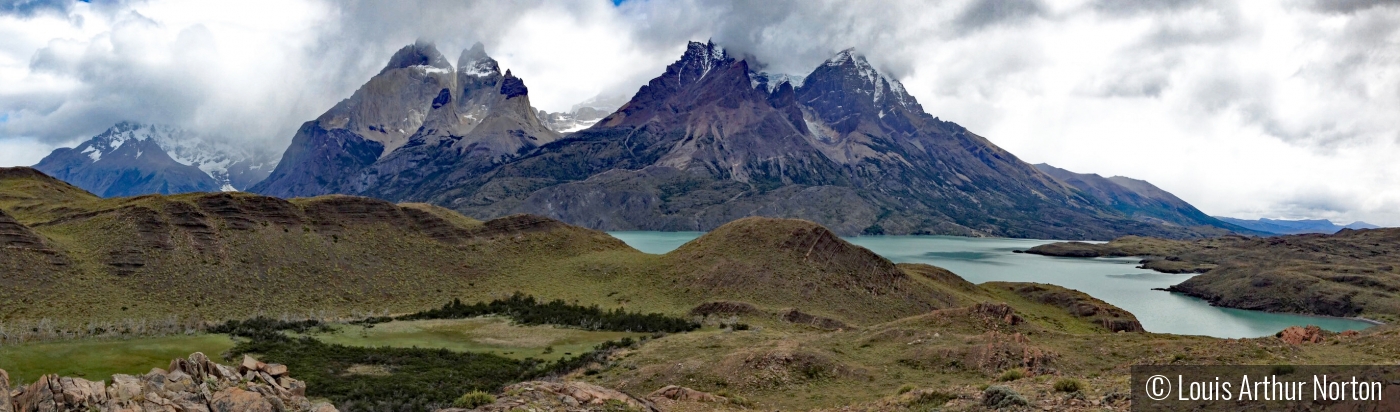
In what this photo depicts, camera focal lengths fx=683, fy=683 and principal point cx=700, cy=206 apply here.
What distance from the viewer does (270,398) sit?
54.1 feet

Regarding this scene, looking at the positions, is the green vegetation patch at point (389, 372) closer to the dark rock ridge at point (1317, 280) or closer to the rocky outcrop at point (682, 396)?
the rocky outcrop at point (682, 396)

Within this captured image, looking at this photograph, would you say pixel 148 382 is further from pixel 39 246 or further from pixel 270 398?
pixel 39 246

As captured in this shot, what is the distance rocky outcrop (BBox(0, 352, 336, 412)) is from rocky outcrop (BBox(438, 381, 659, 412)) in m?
4.26

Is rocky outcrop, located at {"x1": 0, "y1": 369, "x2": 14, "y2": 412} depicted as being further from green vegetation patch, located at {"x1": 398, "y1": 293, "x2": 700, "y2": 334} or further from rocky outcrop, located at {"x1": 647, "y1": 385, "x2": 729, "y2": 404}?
green vegetation patch, located at {"x1": 398, "y1": 293, "x2": 700, "y2": 334}

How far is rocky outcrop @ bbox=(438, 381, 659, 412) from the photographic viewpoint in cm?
1773

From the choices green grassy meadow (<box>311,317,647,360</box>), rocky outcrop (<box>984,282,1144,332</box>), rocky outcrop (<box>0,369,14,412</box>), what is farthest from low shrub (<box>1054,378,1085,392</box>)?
rocky outcrop (<box>984,282,1144,332</box>)

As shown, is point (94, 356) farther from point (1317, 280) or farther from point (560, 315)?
point (1317, 280)

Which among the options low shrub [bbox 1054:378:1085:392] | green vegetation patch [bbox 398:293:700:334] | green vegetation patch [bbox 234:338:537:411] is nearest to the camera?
low shrub [bbox 1054:378:1085:392]

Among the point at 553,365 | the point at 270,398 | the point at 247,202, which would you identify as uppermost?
the point at 247,202

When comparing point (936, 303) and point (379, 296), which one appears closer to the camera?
point (379, 296)

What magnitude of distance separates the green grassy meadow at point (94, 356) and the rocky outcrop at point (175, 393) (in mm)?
18017

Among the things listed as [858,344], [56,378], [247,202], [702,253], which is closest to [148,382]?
[56,378]

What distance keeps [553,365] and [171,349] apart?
20945mm

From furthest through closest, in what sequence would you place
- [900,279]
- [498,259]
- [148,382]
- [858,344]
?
[498,259], [900,279], [858,344], [148,382]
